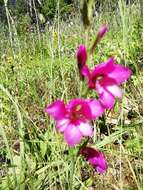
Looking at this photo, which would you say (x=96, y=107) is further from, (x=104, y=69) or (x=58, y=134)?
(x=58, y=134)

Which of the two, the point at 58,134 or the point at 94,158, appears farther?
the point at 58,134

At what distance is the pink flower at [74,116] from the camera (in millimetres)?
737

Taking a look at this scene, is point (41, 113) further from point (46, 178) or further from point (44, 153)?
point (46, 178)

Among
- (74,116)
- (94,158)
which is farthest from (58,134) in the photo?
(74,116)

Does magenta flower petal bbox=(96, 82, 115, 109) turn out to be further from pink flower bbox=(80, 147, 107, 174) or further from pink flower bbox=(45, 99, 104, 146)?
pink flower bbox=(80, 147, 107, 174)

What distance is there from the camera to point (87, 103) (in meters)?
0.74

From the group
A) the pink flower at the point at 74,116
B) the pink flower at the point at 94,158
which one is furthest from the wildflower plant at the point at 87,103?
the pink flower at the point at 94,158

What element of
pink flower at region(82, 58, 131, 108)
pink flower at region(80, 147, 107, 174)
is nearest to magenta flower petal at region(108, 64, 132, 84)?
pink flower at region(82, 58, 131, 108)

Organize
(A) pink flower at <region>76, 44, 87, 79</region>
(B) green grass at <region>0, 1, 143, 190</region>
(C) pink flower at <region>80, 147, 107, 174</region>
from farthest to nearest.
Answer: (B) green grass at <region>0, 1, 143, 190</region> → (C) pink flower at <region>80, 147, 107, 174</region> → (A) pink flower at <region>76, 44, 87, 79</region>

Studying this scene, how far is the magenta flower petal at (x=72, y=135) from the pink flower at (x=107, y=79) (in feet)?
0.20

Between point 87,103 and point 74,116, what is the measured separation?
44mm

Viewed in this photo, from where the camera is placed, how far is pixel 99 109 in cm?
73

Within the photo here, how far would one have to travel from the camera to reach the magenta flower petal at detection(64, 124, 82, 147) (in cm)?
74

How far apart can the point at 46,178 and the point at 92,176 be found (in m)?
0.18
